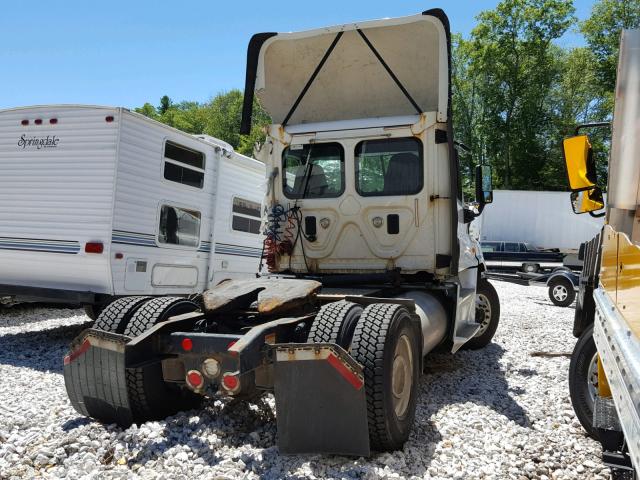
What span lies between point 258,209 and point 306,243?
12.3 feet

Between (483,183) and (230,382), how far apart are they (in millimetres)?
4205

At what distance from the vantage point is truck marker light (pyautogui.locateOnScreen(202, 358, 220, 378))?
348 cm

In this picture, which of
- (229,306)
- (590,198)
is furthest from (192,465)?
(590,198)

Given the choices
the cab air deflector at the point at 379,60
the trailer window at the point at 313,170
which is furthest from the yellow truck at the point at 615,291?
the trailer window at the point at 313,170

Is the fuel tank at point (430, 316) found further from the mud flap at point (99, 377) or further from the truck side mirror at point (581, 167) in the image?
the mud flap at point (99, 377)

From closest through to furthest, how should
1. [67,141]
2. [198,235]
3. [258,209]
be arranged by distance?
1. [67,141]
2. [198,235]
3. [258,209]

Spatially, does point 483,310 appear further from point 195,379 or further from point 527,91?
point 527,91

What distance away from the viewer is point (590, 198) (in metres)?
4.33

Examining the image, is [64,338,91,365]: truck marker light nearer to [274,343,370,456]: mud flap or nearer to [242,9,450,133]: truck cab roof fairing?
[274,343,370,456]: mud flap

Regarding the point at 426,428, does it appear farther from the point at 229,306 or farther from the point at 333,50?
the point at 333,50

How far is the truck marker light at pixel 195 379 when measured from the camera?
3.50m

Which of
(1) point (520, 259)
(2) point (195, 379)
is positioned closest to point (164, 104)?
(1) point (520, 259)

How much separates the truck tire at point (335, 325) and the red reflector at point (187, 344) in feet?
2.58

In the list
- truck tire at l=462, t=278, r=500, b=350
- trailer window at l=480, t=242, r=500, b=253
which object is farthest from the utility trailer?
trailer window at l=480, t=242, r=500, b=253
